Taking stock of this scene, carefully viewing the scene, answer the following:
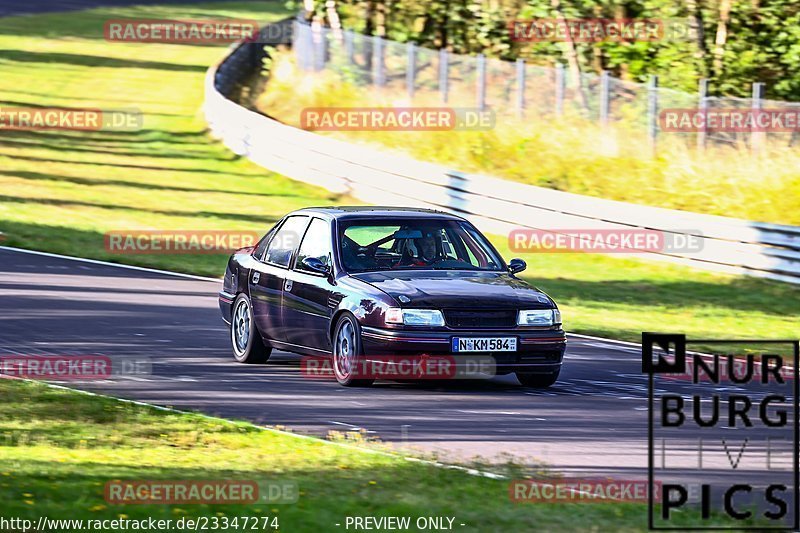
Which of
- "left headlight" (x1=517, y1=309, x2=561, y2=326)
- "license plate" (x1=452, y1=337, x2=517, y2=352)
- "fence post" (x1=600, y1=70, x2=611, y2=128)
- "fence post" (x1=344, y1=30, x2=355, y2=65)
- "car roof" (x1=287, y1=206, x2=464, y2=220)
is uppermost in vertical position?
"car roof" (x1=287, y1=206, x2=464, y2=220)

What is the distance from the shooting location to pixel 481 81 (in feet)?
104

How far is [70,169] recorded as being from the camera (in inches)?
1266

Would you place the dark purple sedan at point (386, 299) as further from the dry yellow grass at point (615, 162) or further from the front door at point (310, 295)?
the dry yellow grass at point (615, 162)

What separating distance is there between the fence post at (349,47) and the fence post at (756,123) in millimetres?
11294

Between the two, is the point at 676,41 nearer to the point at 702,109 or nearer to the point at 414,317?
the point at 702,109

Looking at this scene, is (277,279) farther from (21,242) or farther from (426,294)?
(21,242)

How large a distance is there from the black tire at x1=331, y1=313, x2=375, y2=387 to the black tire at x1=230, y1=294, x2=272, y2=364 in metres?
1.39

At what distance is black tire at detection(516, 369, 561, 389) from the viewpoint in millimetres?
13141

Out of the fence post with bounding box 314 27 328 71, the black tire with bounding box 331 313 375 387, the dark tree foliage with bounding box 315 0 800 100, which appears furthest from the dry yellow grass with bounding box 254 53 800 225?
the black tire with bounding box 331 313 375 387

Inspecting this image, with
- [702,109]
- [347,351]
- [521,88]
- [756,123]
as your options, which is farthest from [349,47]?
[347,351]

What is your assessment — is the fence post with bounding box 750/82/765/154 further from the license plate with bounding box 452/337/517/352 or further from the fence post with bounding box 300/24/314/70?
the license plate with bounding box 452/337/517/352

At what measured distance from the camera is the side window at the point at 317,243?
13688 mm

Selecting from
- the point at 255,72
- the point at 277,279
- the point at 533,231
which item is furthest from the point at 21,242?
the point at 255,72

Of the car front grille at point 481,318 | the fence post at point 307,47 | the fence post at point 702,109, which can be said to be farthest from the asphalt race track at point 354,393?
the fence post at point 307,47
